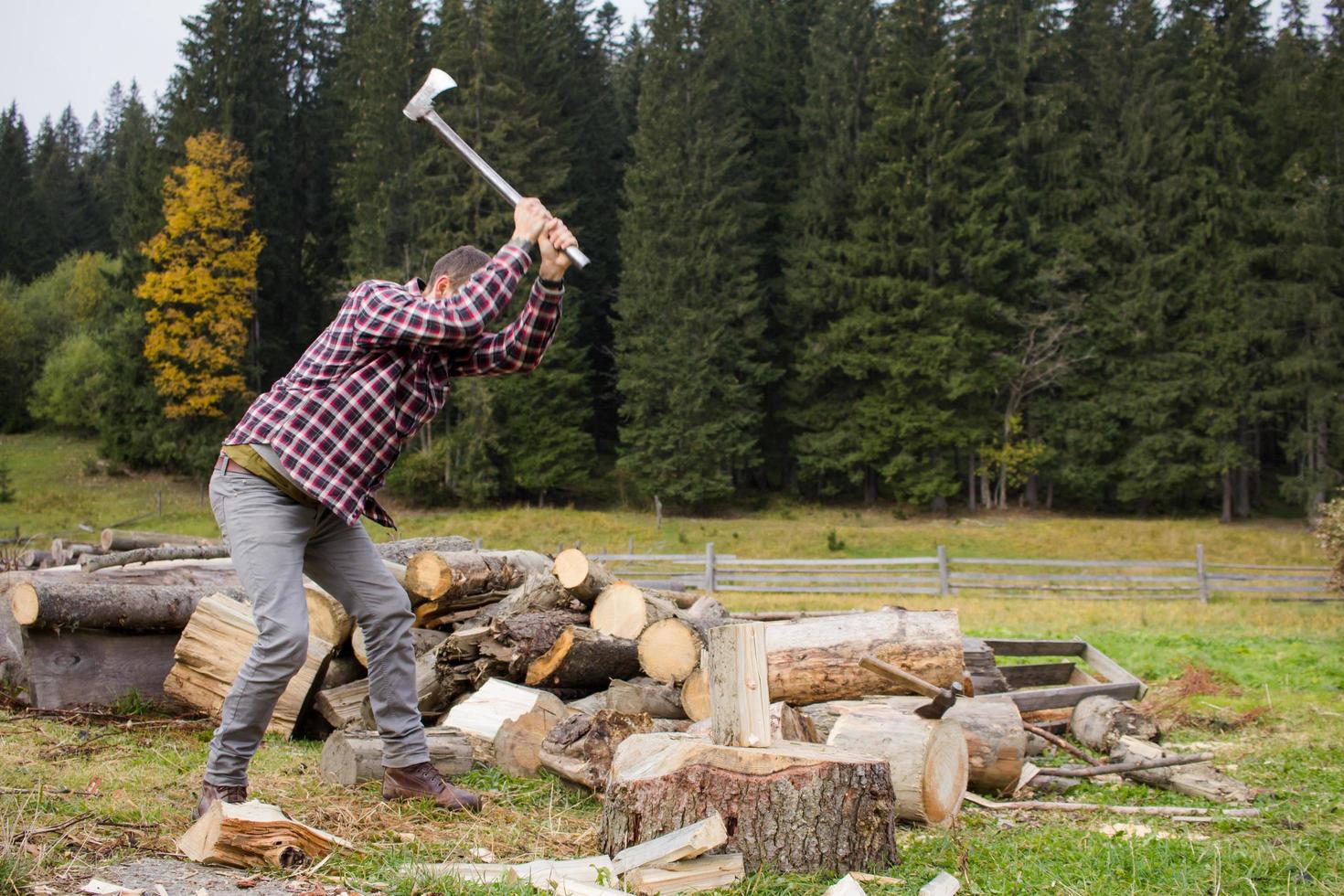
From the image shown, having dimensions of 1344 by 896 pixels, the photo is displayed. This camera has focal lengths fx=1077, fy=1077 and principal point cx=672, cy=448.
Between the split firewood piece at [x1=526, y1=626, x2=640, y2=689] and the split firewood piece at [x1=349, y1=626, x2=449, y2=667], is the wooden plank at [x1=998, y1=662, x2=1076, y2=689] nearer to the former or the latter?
the split firewood piece at [x1=526, y1=626, x2=640, y2=689]

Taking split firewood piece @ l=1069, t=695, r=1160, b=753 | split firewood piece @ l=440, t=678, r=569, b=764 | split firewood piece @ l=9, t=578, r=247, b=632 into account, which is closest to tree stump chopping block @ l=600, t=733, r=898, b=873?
split firewood piece @ l=440, t=678, r=569, b=764

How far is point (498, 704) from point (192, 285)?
104 feet

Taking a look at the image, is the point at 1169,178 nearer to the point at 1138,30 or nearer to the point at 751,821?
the point at 1138,30

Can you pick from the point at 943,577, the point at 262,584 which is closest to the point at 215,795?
the point at 262,584

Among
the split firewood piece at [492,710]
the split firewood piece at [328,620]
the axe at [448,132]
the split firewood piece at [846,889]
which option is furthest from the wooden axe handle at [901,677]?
the split firewood piece at [328,620]

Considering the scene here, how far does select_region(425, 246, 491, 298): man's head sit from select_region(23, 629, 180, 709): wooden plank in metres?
3.29

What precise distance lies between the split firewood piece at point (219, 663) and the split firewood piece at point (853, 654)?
252 cm

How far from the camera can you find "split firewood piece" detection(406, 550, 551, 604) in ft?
21.5

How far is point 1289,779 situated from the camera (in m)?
5.80

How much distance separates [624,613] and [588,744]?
1.61m

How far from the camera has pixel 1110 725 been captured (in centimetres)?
658

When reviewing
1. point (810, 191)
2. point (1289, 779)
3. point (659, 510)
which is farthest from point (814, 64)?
point (1289, 779)

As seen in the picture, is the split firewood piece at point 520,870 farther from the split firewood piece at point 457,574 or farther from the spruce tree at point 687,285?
the spruce tree at point 687,285

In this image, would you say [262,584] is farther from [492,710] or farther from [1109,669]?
[1109,669]
